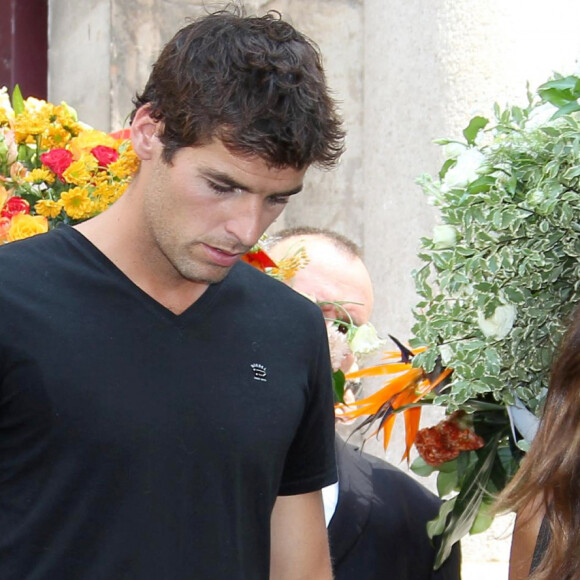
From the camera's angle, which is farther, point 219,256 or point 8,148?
point 8,148

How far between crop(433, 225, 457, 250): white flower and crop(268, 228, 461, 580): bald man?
448mm

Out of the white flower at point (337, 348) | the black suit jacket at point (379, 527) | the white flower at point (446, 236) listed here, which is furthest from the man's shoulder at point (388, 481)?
the white flower at point (446, 236)

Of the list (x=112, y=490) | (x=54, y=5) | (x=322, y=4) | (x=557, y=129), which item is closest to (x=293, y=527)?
(x=112, y=490)

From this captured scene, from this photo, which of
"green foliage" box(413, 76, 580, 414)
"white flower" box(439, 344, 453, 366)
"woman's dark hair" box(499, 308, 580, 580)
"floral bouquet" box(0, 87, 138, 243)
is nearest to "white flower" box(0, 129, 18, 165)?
"floral bouquet" box(0, 87, 138, 243)

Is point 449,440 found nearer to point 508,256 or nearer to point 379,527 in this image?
point 379,527

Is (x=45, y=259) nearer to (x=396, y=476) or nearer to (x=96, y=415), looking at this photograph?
(x=96, y=415)

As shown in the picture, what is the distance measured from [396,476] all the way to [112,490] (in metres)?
1.01

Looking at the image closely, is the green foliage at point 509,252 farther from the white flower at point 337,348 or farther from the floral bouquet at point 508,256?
the white flower at point 337,348

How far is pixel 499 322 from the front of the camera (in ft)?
6.38

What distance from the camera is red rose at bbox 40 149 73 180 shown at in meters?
2.30

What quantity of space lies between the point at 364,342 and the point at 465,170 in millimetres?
501

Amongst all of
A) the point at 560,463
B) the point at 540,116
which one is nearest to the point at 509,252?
the point at 540,116

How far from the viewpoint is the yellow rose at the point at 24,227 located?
2.16 meters

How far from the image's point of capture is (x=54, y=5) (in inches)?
158
